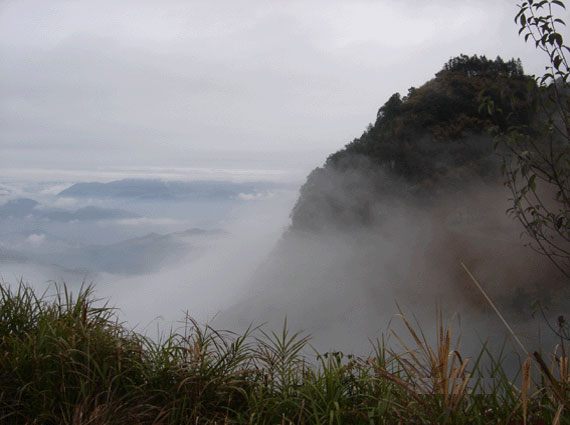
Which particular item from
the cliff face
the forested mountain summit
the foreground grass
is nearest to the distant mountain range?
the cliff face

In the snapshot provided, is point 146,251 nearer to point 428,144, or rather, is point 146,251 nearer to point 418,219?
point 418,219

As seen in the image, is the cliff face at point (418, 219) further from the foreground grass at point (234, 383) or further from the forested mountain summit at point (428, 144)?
the foreground grass at point (234, 383)

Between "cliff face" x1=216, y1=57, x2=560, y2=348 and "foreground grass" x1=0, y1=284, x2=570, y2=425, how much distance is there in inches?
146

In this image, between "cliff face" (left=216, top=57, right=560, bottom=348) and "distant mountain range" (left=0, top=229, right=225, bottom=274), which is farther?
"distant mountain range" (left=0, top=229, right=225, bottom=274)

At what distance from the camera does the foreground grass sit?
59.9 inches

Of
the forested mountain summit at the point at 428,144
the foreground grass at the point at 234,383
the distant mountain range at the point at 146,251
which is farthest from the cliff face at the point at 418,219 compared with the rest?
the foreground grass at the point at 234,383

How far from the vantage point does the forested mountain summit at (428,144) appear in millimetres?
6898

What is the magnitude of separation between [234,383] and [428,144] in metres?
6.23

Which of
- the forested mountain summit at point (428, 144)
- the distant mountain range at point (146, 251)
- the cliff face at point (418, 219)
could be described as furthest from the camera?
the forested mountain summit at point (428, 144)

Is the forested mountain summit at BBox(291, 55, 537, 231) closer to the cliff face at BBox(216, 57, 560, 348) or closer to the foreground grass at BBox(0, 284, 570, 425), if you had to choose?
the cliff face at BBox(216, 57, 560, 348)

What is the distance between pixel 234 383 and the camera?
6.40 feet

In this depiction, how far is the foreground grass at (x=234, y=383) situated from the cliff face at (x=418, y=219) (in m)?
3.71

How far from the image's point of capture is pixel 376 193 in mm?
8234

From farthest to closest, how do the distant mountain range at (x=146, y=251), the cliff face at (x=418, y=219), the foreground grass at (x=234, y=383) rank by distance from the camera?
1. the distant mountain range at (x=146, y=251)
2. the cliff face at (x=418, y=219)
3. the foreground grass at (x=234, y=383)
